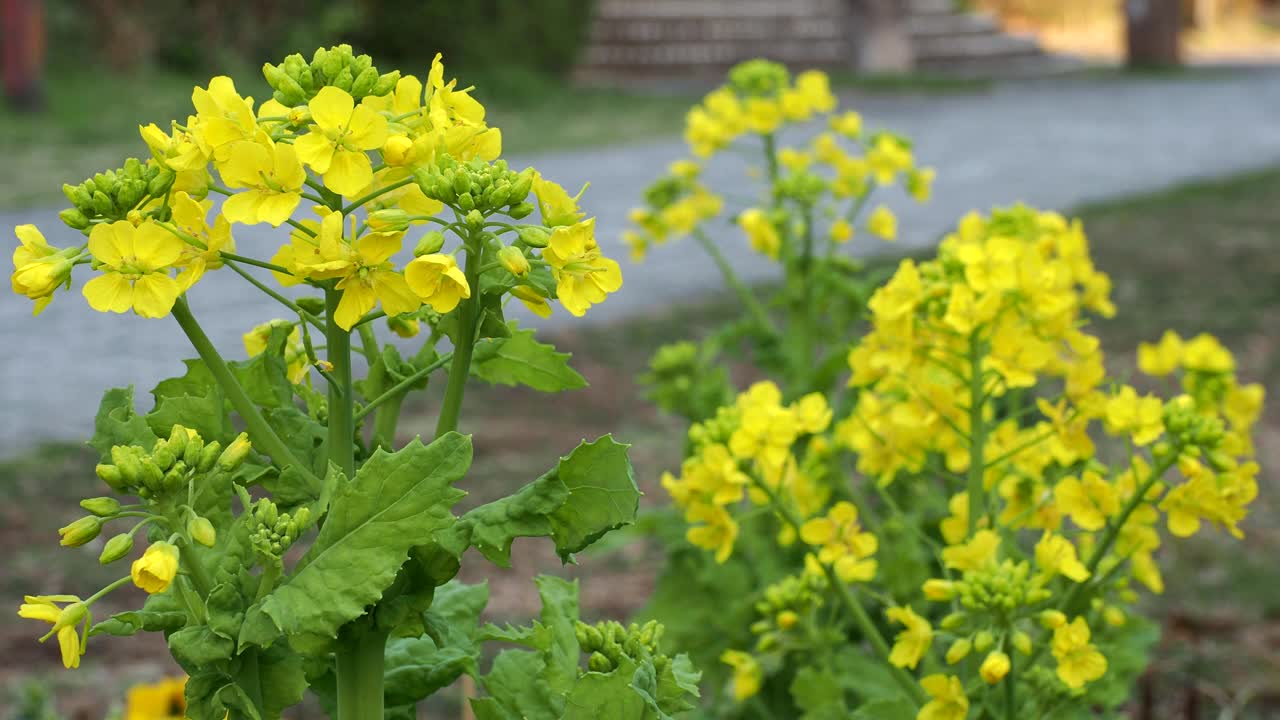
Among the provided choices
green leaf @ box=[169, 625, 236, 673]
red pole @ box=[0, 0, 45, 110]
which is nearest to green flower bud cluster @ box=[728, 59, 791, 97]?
green leaf @ box=[169, 625, 236, 673]

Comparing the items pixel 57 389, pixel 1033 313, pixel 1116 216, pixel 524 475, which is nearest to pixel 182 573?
pixel 1033 313

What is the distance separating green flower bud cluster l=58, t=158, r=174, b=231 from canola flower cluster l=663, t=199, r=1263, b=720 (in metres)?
0.76

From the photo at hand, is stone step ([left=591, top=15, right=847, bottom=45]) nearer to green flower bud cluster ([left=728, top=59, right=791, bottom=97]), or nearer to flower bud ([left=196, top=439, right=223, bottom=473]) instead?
green flower bud cluster ([left=728, top=59, right=791, bottom=97])

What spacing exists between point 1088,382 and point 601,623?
0.81m

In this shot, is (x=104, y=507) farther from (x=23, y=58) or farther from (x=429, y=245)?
(x=23, y=58)

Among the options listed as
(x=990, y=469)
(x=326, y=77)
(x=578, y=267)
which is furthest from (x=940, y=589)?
(x=326, y=77)

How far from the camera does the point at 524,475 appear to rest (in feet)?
14.2

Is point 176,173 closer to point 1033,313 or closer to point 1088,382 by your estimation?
point 1033,313

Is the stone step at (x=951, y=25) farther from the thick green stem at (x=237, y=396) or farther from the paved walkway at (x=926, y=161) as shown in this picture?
the thick green stem at (x=237, y=396)

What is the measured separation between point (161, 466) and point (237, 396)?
0.44 feet

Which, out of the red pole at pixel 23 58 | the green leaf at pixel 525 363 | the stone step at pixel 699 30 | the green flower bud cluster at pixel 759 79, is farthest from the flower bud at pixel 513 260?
the stone step at pixel 699 30

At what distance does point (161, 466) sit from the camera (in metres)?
1.16

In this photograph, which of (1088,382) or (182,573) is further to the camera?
(1088,382)

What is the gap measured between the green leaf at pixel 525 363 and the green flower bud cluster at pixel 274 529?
287 mm
